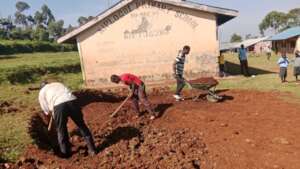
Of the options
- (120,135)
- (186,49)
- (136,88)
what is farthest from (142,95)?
(186,49)

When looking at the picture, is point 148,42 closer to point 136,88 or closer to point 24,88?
point 24,88

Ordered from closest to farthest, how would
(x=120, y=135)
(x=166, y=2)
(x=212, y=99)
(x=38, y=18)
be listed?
(x=120, y=135) → (x=212, y=99) → (x=166, y=2) → (x=38, y=18)

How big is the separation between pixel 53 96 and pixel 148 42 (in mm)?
10470

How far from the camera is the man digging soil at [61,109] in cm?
665

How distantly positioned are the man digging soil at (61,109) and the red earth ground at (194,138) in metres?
0.29

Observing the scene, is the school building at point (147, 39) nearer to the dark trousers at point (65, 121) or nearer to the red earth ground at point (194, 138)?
the red earth ground at point (194, 138)

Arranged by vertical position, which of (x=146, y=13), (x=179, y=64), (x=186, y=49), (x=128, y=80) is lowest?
(x=128, y=80)

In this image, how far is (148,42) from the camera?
1677 cm

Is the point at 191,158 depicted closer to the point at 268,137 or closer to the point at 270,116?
the point at 268,137

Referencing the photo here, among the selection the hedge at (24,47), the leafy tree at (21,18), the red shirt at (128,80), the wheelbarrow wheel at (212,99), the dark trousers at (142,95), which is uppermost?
the leafy tree at (21,18)

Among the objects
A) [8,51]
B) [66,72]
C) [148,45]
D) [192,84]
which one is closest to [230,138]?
[192,84]

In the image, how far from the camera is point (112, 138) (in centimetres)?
797

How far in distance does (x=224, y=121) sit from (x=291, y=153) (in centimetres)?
239

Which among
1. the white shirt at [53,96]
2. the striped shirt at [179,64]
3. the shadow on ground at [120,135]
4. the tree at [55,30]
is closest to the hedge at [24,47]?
the tree at [55,30]
